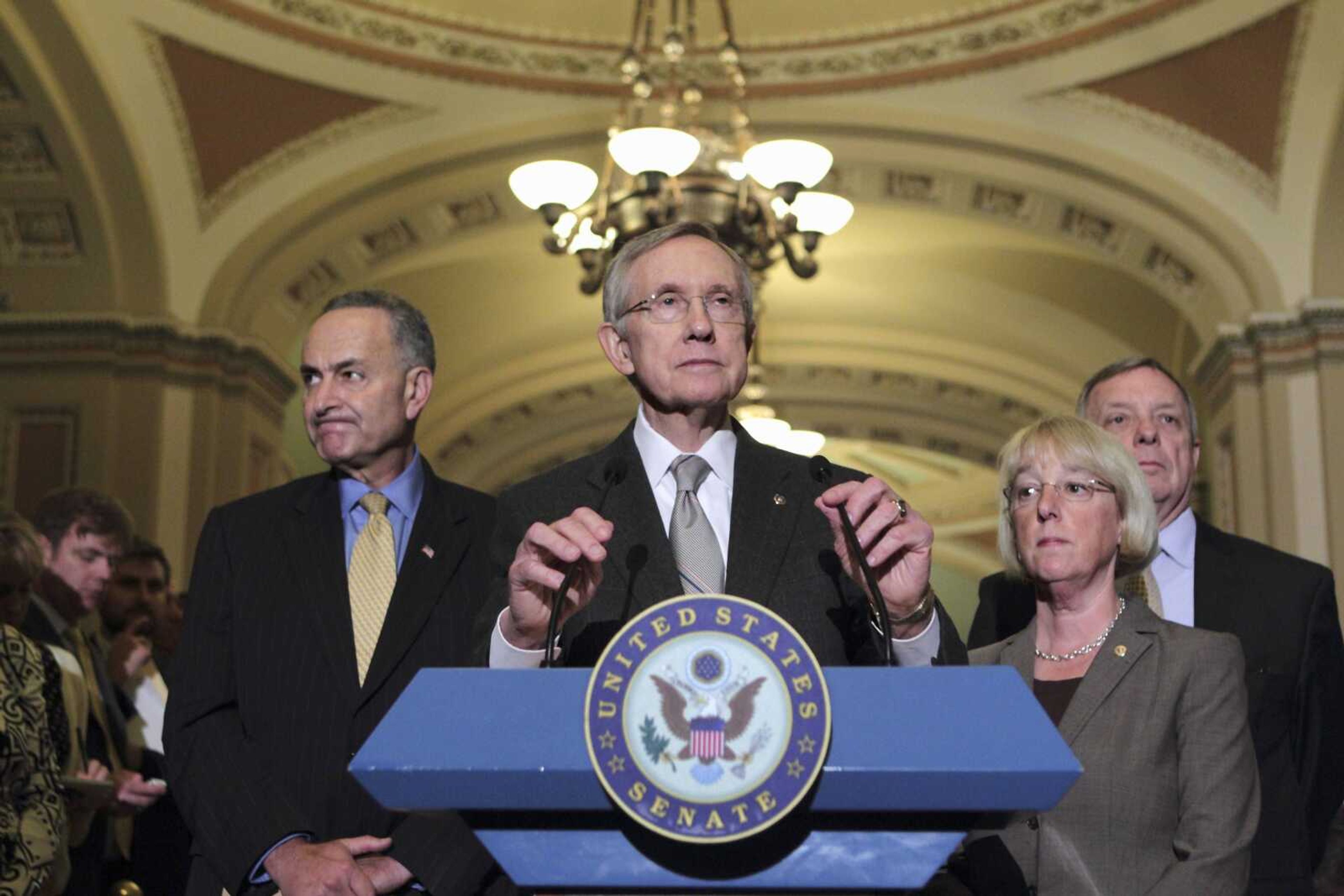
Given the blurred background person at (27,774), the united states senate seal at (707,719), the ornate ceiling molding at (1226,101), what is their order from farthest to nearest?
the ornate ceiling molding at (1226,101), the blurred background person at (27,774), the united states senate seal at (707,719)

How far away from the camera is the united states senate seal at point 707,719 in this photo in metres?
1.25

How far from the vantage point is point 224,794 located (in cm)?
215

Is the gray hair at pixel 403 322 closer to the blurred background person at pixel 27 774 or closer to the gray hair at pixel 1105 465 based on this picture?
the gray hair at pixel 1105 465

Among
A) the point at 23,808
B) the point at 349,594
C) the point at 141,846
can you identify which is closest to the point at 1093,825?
the point at 349,594

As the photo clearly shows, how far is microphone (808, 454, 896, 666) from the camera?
159cm

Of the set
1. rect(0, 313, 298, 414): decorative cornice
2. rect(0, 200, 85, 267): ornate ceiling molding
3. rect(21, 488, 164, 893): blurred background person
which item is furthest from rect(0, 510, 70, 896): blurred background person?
rect(0, 200, 85, 267): ornate ceiling molding

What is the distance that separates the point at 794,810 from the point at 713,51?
31.3 ft

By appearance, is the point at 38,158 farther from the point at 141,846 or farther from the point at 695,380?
the point at 695,380

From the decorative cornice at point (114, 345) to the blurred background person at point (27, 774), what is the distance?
22.2ft

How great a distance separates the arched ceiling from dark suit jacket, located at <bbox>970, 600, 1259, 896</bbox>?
7.78m

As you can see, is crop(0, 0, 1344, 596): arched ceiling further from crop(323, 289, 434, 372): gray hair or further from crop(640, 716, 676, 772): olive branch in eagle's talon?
crop(640, 716, 676, 772): olive branch in eagle's talon

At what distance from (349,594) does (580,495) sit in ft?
1.68

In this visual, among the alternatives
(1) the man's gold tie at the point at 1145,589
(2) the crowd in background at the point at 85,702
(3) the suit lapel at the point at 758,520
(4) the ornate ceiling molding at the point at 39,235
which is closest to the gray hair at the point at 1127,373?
(1) the man's gold tie at the point at 1145,589

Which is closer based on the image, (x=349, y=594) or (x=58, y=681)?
(x=349, y=594)
